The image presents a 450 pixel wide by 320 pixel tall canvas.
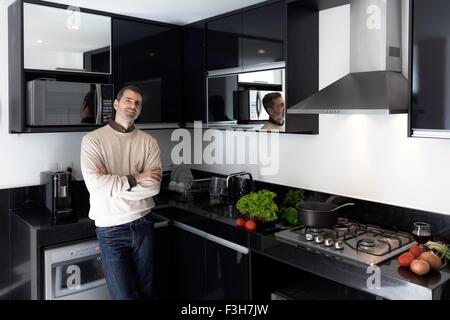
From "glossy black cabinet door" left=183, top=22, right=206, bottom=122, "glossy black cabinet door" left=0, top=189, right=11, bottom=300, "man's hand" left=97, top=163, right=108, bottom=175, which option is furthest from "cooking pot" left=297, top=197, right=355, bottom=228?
"glossy black cabinet door" left=0, top=189, right=11, bottom=300

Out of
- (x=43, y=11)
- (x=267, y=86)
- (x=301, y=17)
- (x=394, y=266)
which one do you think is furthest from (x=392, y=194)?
(x=43, y=11)

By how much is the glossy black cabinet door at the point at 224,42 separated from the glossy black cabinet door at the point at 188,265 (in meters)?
1.29

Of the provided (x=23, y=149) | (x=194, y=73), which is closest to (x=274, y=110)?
(x=194, y=73)

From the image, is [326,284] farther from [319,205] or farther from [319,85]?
[319,85]

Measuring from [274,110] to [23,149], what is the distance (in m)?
1.84

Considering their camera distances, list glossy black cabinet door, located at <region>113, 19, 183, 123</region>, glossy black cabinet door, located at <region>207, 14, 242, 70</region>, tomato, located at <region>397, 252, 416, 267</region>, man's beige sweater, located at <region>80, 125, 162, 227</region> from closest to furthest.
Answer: tomato, located at <region>397, 252, 416, 267</region> → man's beige sweater, located at <region>80, 125, 162, 227</region> → glossy black cabinet door, located at <region>207, 14, 242, 70</region> → glossy black cabinet door, located at <region>113, 19, 183, 123</region>

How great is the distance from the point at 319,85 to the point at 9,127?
219 cm

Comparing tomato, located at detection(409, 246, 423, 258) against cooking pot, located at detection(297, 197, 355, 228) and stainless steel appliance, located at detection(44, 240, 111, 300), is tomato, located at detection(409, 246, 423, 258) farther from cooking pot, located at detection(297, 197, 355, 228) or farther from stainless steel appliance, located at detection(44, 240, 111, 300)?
stainless steel appliance, located at detection(44, 240, 111, 300)

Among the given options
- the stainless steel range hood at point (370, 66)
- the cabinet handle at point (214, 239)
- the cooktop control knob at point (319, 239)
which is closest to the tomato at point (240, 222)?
the cabinet handle at point (214, 239)

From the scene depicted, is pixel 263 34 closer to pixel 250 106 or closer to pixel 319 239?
pixel 250 106

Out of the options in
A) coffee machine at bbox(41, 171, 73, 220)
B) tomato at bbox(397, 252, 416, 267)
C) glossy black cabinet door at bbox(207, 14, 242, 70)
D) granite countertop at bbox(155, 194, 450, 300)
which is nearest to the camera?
granite countertop at bbox(155, 194, 450, 300)

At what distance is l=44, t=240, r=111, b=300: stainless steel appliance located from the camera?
2658mm

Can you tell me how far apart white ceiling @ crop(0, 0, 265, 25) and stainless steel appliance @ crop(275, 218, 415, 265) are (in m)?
1.60

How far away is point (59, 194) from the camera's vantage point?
2898 millimetres
